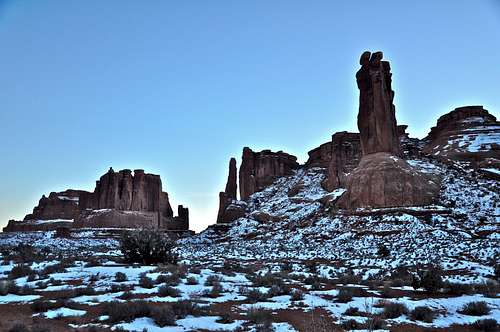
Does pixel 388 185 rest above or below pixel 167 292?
above

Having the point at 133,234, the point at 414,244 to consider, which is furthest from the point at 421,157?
the point at 133,234

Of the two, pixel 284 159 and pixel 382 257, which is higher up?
pixel 284 159

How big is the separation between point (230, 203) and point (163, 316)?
67647 mm

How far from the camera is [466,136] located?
2665 inches

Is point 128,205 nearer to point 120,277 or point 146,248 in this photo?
point 146,248

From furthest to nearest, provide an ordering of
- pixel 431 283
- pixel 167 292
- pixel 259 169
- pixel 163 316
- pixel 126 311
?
pixel 259 169 < pixel 431 283 < pixel 167 292 < pixel 126 311 < pixel 163 316

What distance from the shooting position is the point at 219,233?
6738 centimetres

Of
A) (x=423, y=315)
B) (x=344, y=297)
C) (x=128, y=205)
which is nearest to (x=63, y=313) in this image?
(x=344, y=297)

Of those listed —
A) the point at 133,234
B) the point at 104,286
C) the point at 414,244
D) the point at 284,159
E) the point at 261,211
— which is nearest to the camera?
the point at 104,286

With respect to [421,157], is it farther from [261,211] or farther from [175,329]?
[175,329]

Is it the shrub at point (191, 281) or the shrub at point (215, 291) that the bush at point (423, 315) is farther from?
the shrub at point (191, 281)

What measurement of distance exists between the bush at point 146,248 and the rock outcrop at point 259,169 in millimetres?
62885

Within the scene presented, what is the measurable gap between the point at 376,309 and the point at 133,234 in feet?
48.0

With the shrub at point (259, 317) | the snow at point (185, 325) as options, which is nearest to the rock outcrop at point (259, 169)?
the shrub at point (259, 317)
